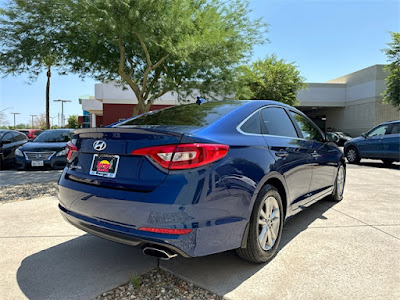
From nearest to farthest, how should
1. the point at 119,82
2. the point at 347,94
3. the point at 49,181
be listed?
the point at 49,181
the point at 119,82
the point at 347,94

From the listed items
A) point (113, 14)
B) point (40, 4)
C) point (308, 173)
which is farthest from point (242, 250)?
point (40, 4)

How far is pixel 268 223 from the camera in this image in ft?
9.56

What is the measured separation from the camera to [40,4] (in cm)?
860

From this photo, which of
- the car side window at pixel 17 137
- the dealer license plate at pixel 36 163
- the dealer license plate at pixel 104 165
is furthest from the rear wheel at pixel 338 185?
the car side window at pixel 17 137

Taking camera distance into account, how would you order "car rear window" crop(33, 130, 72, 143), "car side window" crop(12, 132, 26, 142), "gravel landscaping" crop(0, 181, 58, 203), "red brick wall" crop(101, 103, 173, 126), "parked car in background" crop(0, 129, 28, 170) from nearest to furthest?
"gravel landscaping" crop(0, 181, 58, 203) → "parked car in background" crop(0, 129, 28, 170) → "car rear window" crop(33, 130, 72, 143) → "car side window" crop(12, 132, 26, 142) → "red brick wall" crop(101, 103, 173, 126)

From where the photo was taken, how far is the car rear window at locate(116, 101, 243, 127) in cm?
279

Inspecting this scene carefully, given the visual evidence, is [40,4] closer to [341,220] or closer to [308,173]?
[308,173]

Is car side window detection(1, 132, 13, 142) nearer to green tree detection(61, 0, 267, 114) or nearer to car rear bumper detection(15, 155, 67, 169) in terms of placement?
car rear bumper detection(15, 155, 67, 169)

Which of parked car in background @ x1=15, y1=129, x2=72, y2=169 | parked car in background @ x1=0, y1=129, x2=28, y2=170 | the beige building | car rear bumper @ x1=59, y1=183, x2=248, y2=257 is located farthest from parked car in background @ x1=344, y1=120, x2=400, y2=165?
the beige building

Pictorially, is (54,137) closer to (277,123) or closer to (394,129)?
(277,123)

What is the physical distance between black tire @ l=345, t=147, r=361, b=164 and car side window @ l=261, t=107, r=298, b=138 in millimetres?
9405

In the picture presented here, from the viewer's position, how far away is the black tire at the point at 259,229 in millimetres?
2664

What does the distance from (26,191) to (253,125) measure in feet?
16.9

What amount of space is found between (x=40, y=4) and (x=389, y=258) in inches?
396
